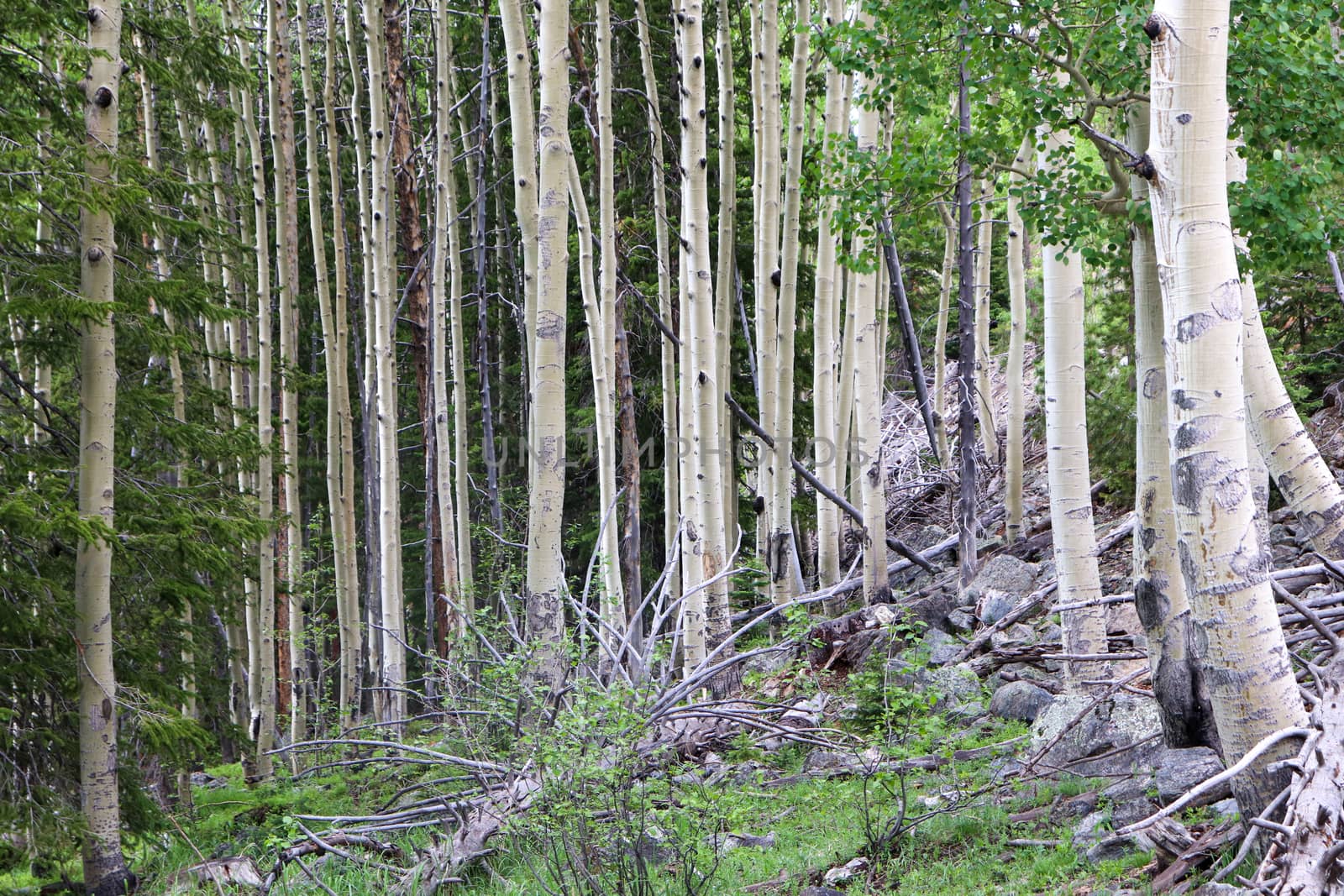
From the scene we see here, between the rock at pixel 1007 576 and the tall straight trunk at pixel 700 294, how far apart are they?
269 centimetres

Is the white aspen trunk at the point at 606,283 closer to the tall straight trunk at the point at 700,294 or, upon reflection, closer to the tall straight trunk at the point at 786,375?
the tall straight trunk at the point at 700,294

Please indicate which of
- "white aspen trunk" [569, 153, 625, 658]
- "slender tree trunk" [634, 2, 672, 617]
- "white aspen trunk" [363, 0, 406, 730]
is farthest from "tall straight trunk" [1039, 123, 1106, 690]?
"white aspen trunk" [363, 0, 406, 730]

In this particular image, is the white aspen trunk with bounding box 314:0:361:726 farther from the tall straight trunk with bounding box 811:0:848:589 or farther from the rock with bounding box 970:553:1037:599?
the rock with bounding box 970:553:1037:599

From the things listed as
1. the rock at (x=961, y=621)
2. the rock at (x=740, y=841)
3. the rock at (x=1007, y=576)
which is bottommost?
the rock at (x=740, y=841)

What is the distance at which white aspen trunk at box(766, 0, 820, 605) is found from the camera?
8758 mm

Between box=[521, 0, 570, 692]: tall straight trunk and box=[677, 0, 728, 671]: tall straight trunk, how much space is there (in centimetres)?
243

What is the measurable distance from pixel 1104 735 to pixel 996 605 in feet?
11.7

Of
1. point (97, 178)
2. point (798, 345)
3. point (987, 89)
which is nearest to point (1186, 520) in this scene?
point (987, 89)

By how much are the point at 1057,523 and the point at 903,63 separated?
2.92 meters

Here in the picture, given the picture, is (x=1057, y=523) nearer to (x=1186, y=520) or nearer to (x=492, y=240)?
(x=1186, y=520)

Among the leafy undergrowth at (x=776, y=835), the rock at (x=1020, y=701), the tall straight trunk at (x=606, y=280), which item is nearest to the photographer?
the leafy undergrowth at (x=776, y=835)

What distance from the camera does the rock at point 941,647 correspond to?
310 inches

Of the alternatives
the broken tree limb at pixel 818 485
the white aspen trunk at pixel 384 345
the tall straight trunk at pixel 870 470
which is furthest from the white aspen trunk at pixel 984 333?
the white aspen trunk at pixel 384 345

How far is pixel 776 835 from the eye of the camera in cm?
506
